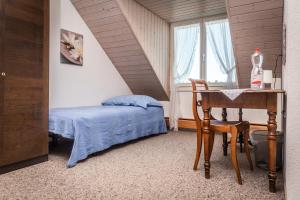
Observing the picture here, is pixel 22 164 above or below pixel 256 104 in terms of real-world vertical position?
below

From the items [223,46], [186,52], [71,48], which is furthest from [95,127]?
[223,46]

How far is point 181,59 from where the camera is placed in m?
4.23

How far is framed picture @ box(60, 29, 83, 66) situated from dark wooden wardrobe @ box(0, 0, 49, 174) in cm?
92

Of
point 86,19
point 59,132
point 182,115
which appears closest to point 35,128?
Result: point 59,132

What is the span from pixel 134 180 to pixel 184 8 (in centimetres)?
276

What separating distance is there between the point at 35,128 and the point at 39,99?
28cm

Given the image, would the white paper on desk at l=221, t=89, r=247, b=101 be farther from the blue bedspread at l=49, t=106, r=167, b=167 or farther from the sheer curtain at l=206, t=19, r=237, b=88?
the sheer curtain at l=206, t=19, r=237, b=88

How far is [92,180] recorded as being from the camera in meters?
1.87

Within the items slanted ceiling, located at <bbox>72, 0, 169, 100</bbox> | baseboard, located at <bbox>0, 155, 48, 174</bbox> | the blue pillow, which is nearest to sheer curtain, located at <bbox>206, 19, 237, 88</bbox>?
slanted ceiling, located at <bbox>72, 0, 169, 100</bbox>

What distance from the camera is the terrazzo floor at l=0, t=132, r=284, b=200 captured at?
5.27ft

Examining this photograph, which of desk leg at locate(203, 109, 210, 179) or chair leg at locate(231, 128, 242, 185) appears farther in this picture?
desk leg at locate(203, 109, 210, 179)

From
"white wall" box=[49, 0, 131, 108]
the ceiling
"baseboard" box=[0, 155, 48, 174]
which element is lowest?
"baseboard" box=[0, 155, 48, 174]

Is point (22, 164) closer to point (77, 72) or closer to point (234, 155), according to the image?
point (77, 72)

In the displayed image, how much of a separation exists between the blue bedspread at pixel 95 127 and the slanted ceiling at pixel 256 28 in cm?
165
